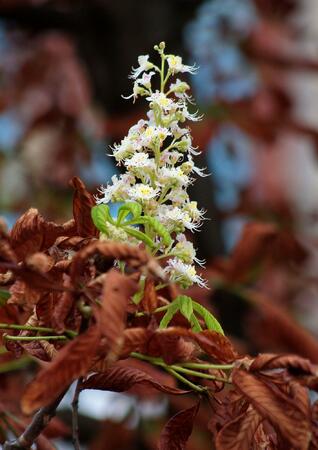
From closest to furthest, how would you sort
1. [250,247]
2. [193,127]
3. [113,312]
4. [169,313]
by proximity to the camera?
[113,312] < [169,313] < [250,247] < [193,127]

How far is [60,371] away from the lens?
48cm

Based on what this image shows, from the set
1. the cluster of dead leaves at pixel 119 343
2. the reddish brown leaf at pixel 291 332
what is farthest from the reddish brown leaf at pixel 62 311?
the reddish brown leaf at pixel 291 332

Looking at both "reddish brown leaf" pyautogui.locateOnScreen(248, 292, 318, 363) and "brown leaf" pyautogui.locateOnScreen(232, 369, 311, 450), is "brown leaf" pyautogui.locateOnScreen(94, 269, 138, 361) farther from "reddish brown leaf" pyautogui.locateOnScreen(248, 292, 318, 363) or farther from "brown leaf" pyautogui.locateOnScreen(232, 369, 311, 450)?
"reddish brown leaf" pyautogui.locateOnScreen(248, 292, 318, 363)

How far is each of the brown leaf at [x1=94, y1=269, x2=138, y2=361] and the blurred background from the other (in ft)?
2.51

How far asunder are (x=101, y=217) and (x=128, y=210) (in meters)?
0.02

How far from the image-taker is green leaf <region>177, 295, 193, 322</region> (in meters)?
0.56

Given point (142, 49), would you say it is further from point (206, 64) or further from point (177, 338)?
point (177, 338)

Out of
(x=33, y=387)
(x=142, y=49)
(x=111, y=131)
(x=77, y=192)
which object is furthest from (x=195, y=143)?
(x=33, y=387)

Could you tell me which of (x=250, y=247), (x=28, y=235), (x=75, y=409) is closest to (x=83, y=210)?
(x=28, y=235)

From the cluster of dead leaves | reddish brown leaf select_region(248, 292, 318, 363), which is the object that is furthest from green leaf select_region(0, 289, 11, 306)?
reddish brown leaf select_region(248, 292, 318, 363)

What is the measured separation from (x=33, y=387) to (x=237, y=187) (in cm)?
222

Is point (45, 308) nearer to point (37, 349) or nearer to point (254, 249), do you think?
point (37, 349)

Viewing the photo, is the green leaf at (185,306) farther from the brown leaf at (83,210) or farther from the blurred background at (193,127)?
the blurred background at (193,127)

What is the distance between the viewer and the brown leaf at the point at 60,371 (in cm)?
48
